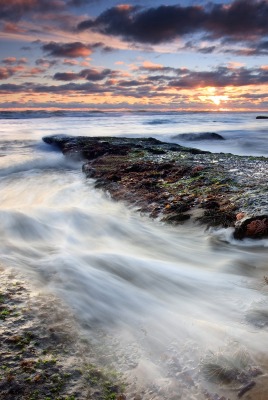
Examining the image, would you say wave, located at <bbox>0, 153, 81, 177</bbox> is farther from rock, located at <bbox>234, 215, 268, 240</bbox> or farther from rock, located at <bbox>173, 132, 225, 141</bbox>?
rock, located at <bbox>173, 132, 225, 141</bbox>

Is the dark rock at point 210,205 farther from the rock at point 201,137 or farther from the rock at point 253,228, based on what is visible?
the rock at point 201,137

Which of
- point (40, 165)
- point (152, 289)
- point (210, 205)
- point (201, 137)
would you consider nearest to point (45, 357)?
point (152, 289)

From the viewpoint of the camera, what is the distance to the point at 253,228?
567 cm

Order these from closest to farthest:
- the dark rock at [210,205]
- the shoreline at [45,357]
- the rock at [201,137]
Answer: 1. the shoreline at [45,357]
2. the dark rock at [210,205]
3. the rock at [201,137]

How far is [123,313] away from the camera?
145 inches

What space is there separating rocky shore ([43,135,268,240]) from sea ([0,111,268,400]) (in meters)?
0.29

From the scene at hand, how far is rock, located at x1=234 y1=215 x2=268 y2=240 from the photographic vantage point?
5.55m

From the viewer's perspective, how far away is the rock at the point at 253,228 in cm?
555

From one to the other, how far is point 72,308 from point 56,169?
10.4 m

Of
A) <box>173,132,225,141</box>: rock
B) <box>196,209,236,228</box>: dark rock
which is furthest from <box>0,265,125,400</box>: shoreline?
<box>173,132,225,141</box>: rock

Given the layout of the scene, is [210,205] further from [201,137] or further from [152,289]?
[201,137]

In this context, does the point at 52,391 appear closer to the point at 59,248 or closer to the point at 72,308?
the point at 72,308

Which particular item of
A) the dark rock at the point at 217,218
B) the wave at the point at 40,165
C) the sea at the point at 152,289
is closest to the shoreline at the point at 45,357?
the sea at the point at 152,289

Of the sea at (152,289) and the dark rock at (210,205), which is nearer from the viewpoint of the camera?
the sea at (152,289)
